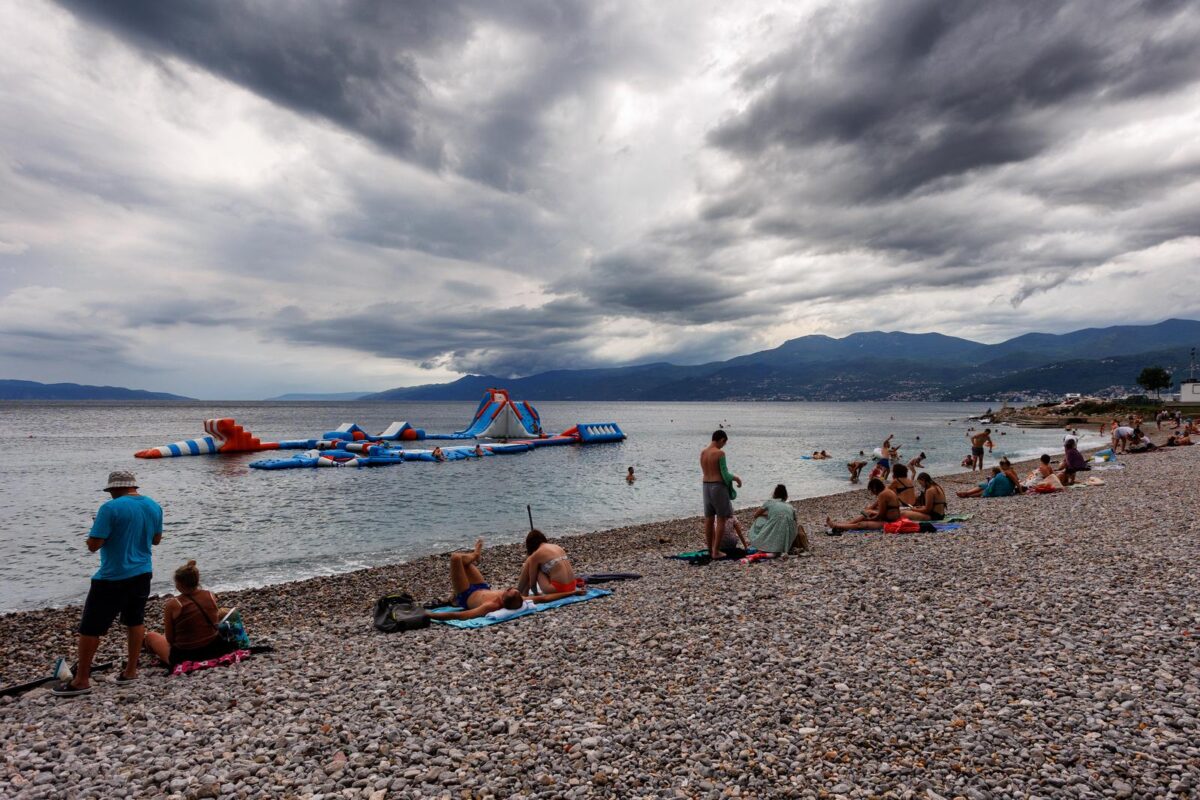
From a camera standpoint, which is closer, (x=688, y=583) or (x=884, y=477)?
(x=688, y=583)

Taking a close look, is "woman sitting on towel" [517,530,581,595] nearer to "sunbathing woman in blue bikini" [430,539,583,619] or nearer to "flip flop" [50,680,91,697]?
"sunbathing woman in blue bikini" [430,539,583,619]

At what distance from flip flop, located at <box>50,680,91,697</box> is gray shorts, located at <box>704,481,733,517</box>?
935cm

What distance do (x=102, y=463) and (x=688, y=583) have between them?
4947 cm

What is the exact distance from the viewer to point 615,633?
770 centimetres

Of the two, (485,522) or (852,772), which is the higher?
(852,772)

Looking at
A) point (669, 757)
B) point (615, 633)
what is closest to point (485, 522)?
point (615, 633)

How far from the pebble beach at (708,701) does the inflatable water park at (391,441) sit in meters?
32.6

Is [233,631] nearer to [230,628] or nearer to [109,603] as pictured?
[230,628]

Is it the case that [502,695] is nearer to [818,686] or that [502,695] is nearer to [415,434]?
[818,686]

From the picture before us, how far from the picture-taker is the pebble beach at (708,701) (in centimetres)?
451

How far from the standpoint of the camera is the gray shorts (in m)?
12.2

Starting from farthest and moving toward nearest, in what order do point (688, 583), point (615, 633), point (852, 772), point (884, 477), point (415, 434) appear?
point (415, 434) < point (884, 477) < point (688, 583) < point (615, 633) < point (852, 772)

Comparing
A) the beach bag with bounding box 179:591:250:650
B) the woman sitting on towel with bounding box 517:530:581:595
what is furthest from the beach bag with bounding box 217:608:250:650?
the woman sitting on towel with bounding box 517:530:581:595

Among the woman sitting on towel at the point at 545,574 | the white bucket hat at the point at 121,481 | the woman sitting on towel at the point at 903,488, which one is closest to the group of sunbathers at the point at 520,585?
the woman sitting on towel at the point at 545,574
